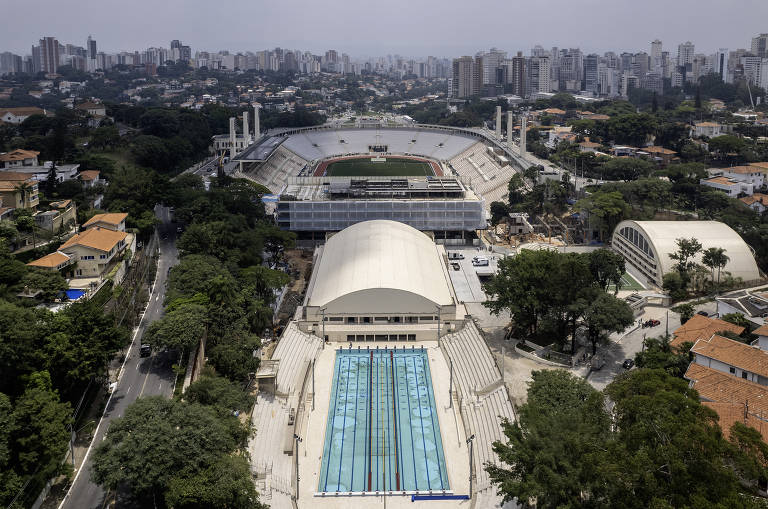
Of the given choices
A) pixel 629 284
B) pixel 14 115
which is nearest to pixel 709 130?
pixel 629 284

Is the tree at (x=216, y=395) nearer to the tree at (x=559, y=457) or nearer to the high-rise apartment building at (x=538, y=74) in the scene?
the tree at (x=559, y=457)

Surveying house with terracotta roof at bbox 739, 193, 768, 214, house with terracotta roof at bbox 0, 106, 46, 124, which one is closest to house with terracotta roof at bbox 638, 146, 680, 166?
house with terracotta roof at bbox 739, 193, 768, 214

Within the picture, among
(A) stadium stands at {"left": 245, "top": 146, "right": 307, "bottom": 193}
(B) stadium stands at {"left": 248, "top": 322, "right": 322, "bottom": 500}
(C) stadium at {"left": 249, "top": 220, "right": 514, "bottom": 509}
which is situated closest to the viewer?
(B) stadium stands at {"left": 248, "top": 322, "right": 322, "bottom": 500}

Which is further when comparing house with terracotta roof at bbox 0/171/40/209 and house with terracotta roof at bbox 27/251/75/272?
house with terracotta roof at bbox 0/171/40/209

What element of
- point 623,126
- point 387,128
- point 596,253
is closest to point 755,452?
point 596,253

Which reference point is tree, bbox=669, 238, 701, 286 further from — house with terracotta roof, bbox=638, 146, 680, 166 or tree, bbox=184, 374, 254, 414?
house with terracotta roof, bbox=638, 146, 680, 166

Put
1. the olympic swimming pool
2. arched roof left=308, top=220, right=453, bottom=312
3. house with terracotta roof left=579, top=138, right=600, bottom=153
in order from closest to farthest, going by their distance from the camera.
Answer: the olympic swimming pool
arched roof left=308, top=220, right=453, bottom=312
house with terracotta roof left=579, top=138, right=600, bottom=153

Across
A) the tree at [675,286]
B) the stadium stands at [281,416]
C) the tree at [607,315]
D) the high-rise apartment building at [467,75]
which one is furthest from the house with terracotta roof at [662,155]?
the high-rise apartment building at [467,75]
